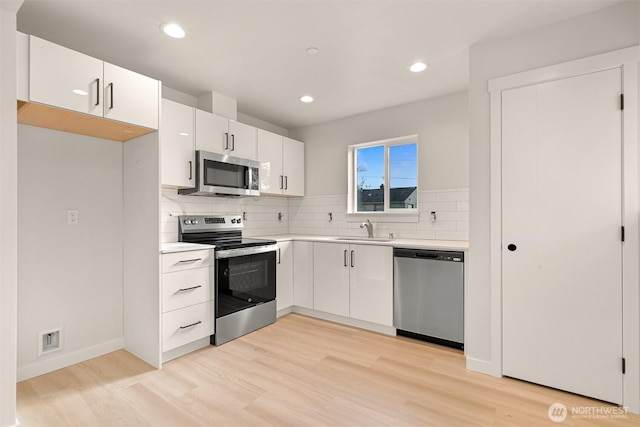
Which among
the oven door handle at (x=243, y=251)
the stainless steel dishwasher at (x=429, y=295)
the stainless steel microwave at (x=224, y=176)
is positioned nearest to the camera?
the stainless steel dishwasher at (x=429, y=295)

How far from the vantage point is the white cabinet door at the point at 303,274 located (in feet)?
11.6

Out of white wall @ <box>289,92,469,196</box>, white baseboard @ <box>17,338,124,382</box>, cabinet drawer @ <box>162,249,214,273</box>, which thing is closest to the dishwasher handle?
white wall @ <box>289,92,469,196</box>

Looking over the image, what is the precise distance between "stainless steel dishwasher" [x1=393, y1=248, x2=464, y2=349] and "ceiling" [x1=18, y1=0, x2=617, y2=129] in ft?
5.38

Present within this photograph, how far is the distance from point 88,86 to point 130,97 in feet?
0.84

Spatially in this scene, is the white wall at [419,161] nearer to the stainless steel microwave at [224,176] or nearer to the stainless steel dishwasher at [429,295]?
the stainless steel dishwasher at [429,295]

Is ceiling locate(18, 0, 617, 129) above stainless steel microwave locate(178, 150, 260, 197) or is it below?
above

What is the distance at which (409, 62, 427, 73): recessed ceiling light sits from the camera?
8.67ft

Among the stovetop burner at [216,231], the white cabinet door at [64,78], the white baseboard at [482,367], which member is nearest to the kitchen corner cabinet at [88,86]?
the white cabinet door at [64,78]

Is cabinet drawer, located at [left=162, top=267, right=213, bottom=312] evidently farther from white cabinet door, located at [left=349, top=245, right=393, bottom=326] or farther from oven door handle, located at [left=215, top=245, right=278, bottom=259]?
white cabinet door, located at [left=349, top=245, right=393, bottom=326]

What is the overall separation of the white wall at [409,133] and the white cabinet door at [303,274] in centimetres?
97

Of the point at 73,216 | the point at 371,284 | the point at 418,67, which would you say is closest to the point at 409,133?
the point at 418,67

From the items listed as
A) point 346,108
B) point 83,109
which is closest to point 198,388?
point 83,109

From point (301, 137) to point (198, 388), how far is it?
335 centimetres

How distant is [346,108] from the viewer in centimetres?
375
